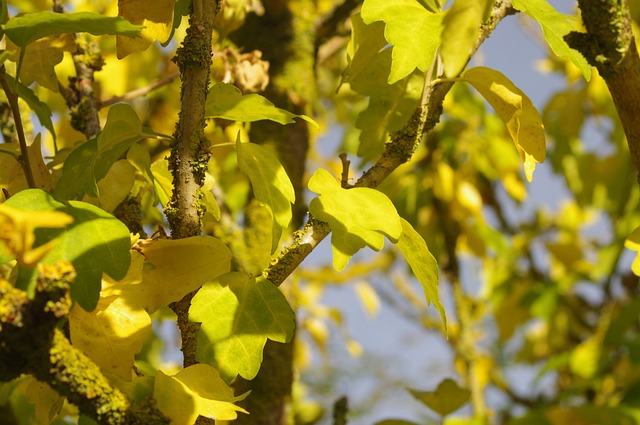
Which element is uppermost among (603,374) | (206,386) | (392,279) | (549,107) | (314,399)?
(206,386)

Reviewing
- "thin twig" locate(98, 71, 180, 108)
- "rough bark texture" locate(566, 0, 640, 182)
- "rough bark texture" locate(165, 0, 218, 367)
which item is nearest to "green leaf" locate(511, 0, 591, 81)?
"rough bark texture" locate(566, 0, 640, 182)

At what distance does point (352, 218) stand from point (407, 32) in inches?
5.3

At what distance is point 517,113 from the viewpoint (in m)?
0.69

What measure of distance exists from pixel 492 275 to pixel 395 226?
1927 mm

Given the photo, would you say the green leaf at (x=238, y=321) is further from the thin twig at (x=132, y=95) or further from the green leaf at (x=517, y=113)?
the thin twig at (x=132, y=95)

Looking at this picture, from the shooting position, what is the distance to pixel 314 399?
99.4 inches

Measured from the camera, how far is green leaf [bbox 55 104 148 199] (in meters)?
0.64

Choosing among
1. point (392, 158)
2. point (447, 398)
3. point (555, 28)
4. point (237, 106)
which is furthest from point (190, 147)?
point (447, 398)

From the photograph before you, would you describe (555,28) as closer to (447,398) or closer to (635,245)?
(635,245)

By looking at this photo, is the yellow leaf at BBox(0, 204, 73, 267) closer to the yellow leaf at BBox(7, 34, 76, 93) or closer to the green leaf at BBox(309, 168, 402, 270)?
the green leaf at BBox(309, 168, 402, 270)

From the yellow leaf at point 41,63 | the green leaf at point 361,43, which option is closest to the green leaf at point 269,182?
the green leaf at point 361,43

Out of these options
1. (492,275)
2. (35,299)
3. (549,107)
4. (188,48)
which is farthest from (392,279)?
(35,299)

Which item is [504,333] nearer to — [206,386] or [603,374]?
[603,374]

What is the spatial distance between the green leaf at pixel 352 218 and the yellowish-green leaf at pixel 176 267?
8cm
